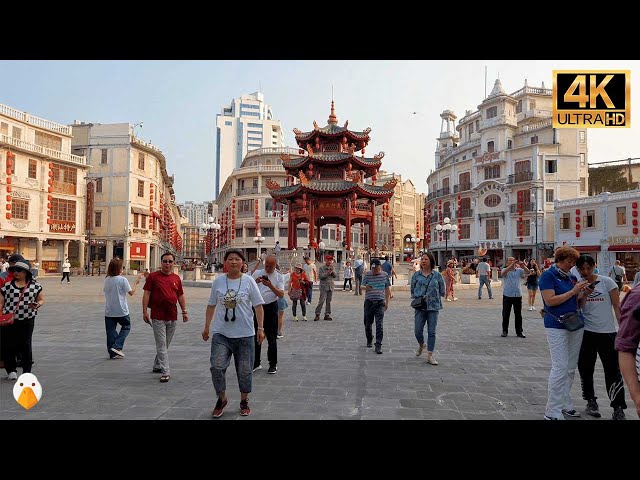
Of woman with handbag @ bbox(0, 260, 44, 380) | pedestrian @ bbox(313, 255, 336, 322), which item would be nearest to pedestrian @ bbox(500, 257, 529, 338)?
pedestrian @ bbox(313, 255, 336, 322)

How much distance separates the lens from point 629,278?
31.2m

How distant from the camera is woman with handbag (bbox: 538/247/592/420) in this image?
13.8 feet

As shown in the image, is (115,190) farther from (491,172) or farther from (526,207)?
(526,207)

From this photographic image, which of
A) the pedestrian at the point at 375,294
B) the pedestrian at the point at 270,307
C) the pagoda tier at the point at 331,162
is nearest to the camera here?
the pedestrian at the point at 270,307

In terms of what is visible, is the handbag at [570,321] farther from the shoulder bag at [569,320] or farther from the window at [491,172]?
the window at [491,172]

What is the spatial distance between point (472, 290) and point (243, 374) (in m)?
21.0

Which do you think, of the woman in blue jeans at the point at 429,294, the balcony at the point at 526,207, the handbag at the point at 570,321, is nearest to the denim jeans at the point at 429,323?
the woman in blue jeans at the point at 429,294

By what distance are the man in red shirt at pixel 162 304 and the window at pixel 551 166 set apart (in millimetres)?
46314

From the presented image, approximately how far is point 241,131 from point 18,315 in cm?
13037

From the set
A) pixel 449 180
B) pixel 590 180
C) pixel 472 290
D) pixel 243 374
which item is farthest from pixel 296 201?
pixel 590 180

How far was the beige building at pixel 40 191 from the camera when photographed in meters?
34.6

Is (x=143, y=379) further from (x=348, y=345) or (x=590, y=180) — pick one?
(x=590, y=180)

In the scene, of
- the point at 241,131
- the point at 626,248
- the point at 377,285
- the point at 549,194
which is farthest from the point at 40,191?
the point at 241,131

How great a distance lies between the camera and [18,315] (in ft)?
18.3
